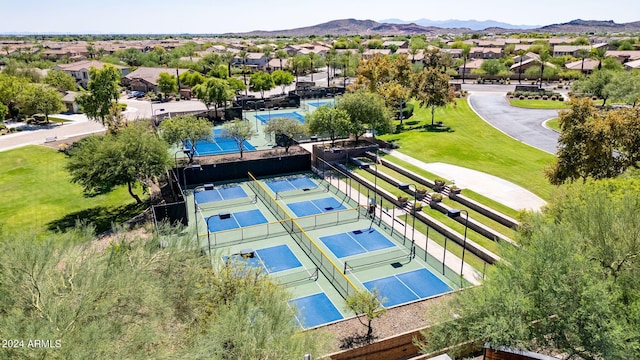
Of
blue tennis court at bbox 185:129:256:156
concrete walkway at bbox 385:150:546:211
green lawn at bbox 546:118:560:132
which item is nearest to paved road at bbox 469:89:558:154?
green lawn at bbox 546:118:560:132

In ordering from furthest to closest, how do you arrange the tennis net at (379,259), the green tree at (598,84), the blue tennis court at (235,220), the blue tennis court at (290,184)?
the green tree at (598,84) < the blue tennis court at (290,184) < the blue tennis court at (235,220) < the tennis net at (379,259)

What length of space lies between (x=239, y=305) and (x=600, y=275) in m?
11.9

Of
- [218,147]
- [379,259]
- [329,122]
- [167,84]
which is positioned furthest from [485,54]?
[379,259]

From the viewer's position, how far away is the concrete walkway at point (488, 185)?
2947 cm

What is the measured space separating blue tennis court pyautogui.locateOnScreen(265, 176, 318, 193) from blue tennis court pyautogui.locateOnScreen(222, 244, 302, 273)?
9550 mm

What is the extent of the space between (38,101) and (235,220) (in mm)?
42209

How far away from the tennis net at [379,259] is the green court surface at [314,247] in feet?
0.19

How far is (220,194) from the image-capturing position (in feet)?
112

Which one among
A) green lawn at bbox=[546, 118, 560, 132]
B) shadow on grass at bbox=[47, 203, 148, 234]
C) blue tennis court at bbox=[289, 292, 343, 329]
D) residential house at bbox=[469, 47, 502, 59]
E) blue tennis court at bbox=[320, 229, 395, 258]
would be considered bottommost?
blue tennis court at bbox=[289, 292, 343, 329]

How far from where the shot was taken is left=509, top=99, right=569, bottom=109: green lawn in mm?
60625

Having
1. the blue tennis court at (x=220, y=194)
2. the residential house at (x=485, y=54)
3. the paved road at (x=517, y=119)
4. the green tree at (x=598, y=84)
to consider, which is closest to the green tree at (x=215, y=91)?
the blue tennis court at (x=220, y=194)

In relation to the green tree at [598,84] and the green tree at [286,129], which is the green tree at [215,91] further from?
the green tree at [598,84]

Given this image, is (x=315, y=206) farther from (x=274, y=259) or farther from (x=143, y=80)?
(x=143, y=80)

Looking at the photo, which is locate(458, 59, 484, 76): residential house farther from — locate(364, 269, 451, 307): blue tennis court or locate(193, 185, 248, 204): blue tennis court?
locate(364, 269, 451, 307): blue tennis court
